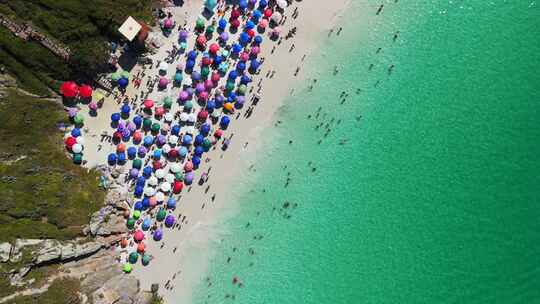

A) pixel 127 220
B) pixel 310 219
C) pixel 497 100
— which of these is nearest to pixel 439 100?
pixel 497 100

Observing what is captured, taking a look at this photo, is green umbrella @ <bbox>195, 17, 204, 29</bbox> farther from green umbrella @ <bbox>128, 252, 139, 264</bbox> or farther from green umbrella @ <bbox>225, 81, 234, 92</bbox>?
green umbrella @ <bbox>128, 252, 139, 264</bbox>

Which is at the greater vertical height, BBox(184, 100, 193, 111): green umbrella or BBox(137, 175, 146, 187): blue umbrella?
BBox(184, 100, 193, 111): green umbrella

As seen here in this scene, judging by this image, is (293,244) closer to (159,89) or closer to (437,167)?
(437,167)

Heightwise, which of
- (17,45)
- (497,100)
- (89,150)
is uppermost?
(497,100)

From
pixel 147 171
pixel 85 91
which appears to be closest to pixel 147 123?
pixel 147 171

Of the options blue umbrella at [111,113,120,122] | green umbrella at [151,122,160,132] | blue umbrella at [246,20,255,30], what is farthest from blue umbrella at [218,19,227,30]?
blue umbrella at [111,113,120,122]

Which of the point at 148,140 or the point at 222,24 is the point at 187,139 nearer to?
the point at 148,140

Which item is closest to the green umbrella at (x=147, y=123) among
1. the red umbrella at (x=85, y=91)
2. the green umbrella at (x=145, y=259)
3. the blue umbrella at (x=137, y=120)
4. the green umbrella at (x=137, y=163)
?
the blue umbrella at (x=137, y=120)
